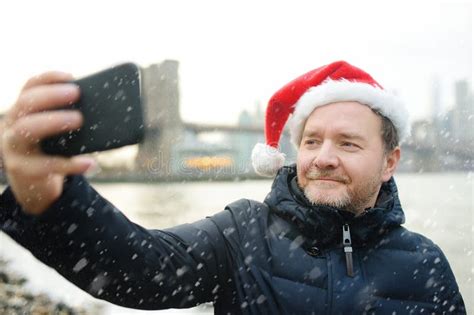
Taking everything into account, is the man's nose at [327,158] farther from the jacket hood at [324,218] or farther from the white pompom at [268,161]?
the white pompom at [268,161]

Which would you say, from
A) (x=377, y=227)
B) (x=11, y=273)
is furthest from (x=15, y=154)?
(x=11, y=273)

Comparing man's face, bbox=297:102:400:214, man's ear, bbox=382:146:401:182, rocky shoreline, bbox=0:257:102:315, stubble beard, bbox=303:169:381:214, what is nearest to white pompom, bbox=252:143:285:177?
man's face, bbox=297:102:400:214

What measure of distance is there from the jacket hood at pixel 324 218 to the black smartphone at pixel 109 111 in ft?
3.15

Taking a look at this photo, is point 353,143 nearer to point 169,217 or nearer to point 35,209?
point 35,209

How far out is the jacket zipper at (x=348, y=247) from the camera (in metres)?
1.74

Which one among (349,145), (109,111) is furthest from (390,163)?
(109,111)

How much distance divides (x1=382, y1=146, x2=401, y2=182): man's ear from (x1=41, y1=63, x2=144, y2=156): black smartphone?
4.55 feet

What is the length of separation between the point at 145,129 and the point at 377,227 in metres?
1.13

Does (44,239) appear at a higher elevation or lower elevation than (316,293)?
higher

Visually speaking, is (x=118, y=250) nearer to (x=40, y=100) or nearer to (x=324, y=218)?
(x=40, y=100)

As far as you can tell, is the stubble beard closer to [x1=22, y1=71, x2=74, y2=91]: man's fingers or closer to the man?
Answer: the man

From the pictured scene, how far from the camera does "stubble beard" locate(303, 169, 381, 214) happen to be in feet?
6.16

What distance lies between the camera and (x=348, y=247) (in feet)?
5.84

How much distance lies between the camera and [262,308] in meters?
1.69
